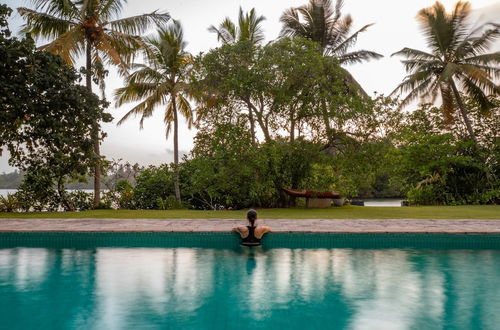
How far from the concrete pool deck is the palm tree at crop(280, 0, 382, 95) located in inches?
559

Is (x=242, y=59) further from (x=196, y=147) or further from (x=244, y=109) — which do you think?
(x=196, y=147)

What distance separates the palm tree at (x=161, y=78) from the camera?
2039 centimetres

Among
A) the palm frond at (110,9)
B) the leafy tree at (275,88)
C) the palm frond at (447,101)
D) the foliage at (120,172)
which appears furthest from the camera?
the palm frond at (447,101)

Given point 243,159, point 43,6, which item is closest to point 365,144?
point 243,159

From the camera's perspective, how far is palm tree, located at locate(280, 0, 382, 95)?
77.7 ft

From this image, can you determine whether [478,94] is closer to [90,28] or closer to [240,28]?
[240,28]

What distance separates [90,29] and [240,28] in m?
7.93

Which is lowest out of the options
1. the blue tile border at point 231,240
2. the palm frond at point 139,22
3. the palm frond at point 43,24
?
the blue tile border at point 231,240

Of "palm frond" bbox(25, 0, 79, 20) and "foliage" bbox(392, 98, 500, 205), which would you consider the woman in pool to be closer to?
"palm frond" bbox(25, 0, 79, 20)

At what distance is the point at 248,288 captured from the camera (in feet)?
22.0

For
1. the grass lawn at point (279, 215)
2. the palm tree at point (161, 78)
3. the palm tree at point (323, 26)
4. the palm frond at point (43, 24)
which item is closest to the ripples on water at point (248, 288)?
the grass lawn at point (279, 215)

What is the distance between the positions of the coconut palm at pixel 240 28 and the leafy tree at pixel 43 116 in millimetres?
9668

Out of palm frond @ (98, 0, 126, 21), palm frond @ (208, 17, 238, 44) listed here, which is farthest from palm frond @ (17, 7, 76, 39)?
palm frond @ (208, 17, 238, 44)

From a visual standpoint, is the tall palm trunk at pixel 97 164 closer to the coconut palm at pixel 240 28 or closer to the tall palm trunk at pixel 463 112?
the coconut palm at pixel 240 28
